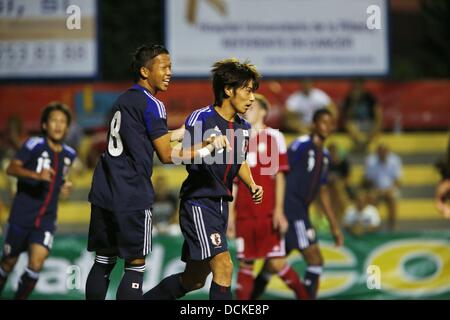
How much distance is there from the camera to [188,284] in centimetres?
740

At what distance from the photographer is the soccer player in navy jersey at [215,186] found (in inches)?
283

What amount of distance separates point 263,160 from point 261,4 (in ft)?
26.3

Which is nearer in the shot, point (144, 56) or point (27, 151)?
point (144, 56)

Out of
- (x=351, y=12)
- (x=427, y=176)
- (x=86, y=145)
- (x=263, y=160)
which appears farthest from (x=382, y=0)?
(x=263, y=160)

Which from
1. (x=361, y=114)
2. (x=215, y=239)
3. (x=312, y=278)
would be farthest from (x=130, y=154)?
(x=361, y=114)

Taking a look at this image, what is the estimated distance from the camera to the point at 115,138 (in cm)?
707

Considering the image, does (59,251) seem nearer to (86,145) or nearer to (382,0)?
(86,145)

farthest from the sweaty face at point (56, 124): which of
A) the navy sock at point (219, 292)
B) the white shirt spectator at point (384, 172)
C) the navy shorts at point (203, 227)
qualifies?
the white shirt spectator at point (384, 172)

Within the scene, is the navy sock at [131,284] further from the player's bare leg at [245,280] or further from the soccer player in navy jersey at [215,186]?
the player's bare leg at [245,280]

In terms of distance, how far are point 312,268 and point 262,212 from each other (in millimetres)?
854

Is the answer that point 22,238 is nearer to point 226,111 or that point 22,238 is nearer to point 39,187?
point 39,187

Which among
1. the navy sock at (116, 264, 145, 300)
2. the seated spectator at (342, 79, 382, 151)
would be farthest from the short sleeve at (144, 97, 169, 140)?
the seated spectator at (342, 79, 382, 151)

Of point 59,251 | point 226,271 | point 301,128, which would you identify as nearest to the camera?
point 226,271

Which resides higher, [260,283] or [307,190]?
[307,190]
